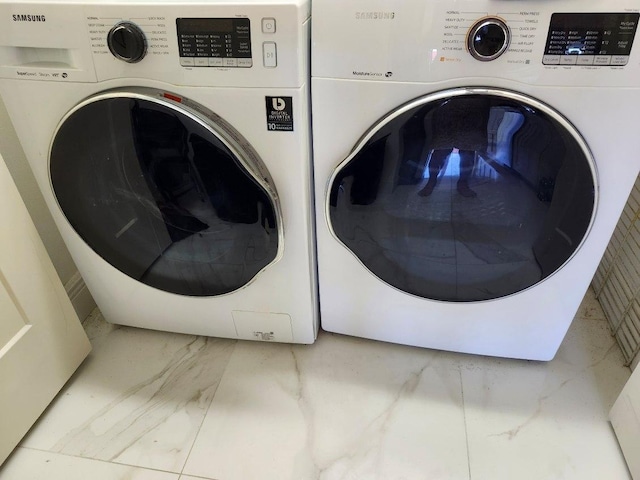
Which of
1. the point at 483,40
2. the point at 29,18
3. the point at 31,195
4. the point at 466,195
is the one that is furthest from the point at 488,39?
the point at 31,195

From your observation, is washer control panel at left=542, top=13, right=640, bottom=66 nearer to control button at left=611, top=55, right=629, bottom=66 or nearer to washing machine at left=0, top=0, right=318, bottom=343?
control button at left=611, top=55, right=629, bottom=66

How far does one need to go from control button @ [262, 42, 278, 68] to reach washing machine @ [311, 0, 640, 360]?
7 centimetres

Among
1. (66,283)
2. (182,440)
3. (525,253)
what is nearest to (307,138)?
(525,253)

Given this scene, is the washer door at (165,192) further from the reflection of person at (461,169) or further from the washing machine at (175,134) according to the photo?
the reflection of person at (461,169)

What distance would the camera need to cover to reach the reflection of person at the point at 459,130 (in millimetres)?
793

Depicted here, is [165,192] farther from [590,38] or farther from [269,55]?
[590,38]

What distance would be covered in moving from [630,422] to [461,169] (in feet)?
2.07

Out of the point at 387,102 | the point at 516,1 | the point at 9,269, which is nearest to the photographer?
the point at 516,1

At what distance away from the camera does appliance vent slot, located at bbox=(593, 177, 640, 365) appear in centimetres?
118

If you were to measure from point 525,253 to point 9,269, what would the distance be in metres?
1.00

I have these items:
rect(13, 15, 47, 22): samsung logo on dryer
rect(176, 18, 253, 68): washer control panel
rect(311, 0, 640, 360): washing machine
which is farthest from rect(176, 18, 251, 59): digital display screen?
rect(13, 15, 47, 22): samsung logo on dryer

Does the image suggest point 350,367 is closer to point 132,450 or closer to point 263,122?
point 132,450

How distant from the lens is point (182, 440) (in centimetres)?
105

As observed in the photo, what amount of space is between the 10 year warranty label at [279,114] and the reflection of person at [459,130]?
0.77 ft
